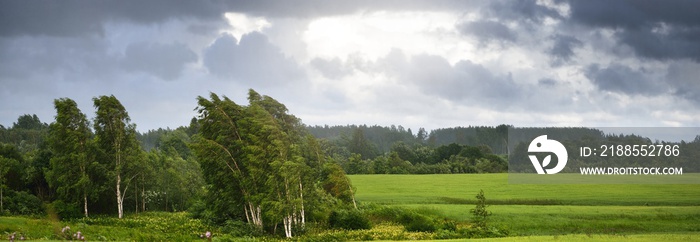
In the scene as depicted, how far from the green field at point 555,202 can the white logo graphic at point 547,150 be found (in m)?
15.2

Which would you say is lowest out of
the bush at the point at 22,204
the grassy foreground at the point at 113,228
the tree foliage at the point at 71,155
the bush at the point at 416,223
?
the bush at the point at 416,223

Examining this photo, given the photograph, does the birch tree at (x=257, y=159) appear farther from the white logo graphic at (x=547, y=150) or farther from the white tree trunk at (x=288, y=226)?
the white logo graphic at (x=547, y=150)

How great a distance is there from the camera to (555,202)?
89.0 m

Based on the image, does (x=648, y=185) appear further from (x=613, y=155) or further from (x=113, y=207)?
(x=113, y=207)

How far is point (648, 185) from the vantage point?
107750 mm

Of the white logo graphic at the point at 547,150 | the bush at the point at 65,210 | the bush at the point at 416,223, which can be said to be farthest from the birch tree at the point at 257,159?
the white logo graphic at the point at 547,150

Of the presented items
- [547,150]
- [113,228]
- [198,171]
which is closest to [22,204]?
[198,171]

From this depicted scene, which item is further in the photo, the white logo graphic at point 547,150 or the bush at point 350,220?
the white logo graphic at point 547,150

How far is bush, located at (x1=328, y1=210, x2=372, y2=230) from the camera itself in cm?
6243

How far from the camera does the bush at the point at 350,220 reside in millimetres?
62428

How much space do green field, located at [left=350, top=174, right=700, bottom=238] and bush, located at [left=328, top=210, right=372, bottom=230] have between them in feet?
42.6

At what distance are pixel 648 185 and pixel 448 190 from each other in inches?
1226

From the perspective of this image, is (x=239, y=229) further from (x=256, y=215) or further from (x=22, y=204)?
(x=22, y=204)

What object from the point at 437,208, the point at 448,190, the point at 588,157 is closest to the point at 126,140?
the point at 437,208
